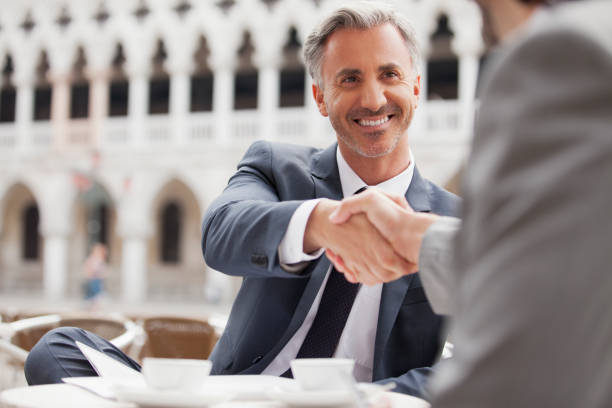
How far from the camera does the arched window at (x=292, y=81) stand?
18.0 metres

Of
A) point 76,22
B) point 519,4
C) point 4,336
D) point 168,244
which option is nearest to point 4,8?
point 76,22

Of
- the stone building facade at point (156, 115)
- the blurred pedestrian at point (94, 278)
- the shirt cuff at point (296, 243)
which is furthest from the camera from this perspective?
the stone building facade at point (156, 115)

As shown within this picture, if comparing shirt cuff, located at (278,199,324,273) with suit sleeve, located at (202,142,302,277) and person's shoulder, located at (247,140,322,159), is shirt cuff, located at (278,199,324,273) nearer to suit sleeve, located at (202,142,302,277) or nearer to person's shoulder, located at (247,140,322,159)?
suit sleeve, located at (202,142,302,277)

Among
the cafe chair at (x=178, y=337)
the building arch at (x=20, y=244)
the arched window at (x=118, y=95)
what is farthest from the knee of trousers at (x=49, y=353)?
the building arch at (x=20, y=244)

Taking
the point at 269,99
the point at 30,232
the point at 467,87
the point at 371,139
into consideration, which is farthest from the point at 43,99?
the point at 371,139

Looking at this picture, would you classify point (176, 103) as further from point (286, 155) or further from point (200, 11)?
point (286, 155)

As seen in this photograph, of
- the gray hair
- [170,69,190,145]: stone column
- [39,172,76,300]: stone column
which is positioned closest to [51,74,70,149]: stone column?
[39,172,76,300]: stone column

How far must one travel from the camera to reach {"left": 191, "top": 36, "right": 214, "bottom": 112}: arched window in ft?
61.6

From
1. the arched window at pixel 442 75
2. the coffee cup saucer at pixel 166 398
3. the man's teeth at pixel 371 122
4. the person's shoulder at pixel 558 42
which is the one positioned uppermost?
the arched window at pixel 442 75

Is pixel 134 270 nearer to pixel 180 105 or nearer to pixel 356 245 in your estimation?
pixel 180 105

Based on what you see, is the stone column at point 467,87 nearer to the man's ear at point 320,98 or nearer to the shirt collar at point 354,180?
the man's ear at point 320,98

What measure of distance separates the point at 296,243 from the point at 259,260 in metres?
0.11

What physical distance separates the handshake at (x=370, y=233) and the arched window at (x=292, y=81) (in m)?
16.7

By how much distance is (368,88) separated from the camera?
200cm
